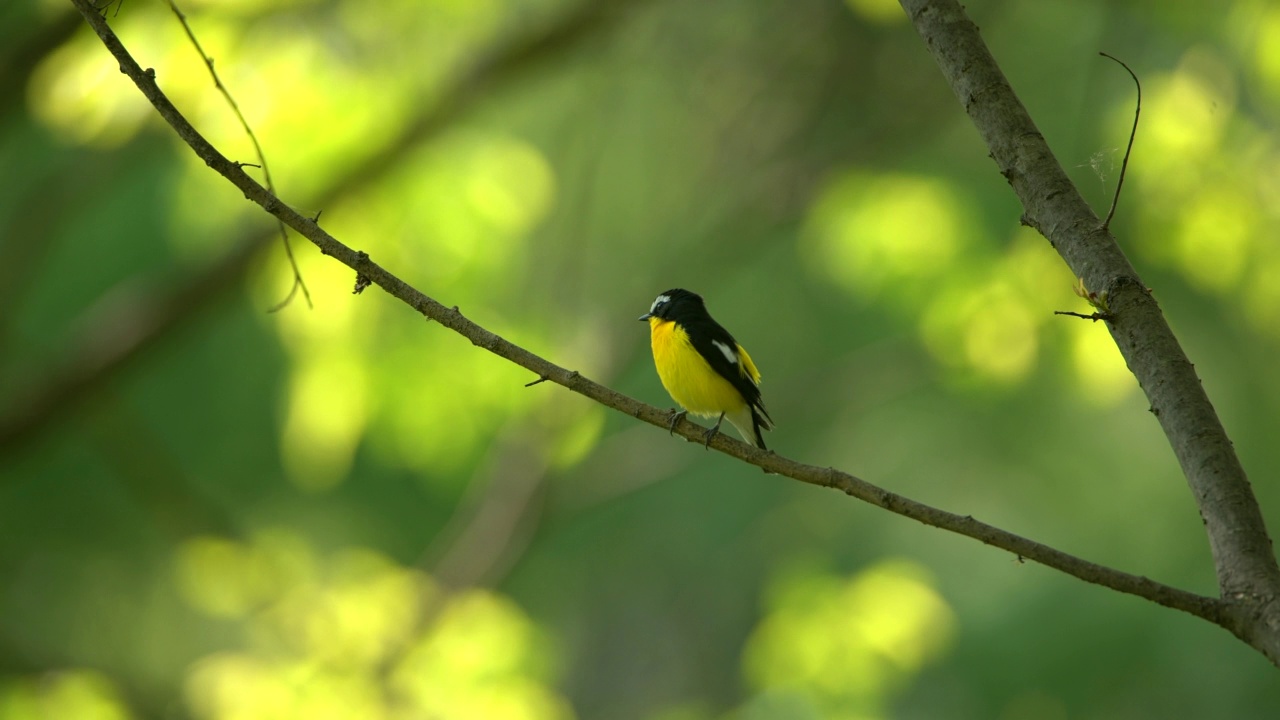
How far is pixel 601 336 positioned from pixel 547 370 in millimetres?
4457

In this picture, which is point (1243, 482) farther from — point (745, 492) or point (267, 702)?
point (745, 492)

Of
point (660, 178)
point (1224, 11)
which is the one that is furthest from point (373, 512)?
point (1224, 11)

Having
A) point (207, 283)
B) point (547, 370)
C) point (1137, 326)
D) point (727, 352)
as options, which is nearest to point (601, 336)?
point (207, 283)

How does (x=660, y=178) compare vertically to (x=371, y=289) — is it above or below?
above

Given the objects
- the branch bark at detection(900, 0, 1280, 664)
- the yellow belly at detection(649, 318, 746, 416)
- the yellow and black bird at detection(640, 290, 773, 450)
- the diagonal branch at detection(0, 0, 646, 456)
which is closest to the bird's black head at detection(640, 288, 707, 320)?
the yellow and black bird at detection(640, 290, 773, 450)

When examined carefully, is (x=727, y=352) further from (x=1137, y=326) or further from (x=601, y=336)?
(x=601, y=336)

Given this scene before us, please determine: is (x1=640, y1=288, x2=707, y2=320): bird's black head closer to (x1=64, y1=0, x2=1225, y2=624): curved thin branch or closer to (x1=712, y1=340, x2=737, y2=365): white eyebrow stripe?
(x1=712, y1=340, x2=737, y2=365): white eyebrow stripe

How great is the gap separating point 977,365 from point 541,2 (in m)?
4.43

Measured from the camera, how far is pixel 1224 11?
6.32 m

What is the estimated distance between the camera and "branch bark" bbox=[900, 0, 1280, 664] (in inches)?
70.9

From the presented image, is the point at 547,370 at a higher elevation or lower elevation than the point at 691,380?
lower

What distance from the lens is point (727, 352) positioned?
3.87 m

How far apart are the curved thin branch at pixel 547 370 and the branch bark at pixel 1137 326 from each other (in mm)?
159

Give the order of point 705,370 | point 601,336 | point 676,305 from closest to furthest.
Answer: point 705,370
point 676,305
point 601,336
